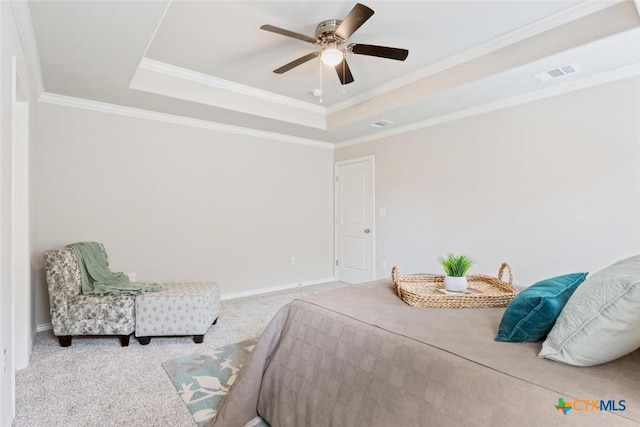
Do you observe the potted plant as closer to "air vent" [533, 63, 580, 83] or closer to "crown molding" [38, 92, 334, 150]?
"air vent" [533, 63, 580, 83]

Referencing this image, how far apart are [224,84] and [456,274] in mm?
3133

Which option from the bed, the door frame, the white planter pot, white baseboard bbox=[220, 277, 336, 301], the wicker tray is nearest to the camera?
the bed

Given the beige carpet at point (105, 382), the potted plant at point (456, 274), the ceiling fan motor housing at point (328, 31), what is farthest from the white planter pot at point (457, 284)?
the ceiling fan motor housing at point (328, 31)

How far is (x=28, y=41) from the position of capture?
7.17 feet

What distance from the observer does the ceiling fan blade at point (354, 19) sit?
1923 millimetres

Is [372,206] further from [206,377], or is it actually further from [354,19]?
[206,377]

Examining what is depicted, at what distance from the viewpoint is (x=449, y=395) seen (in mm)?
1028

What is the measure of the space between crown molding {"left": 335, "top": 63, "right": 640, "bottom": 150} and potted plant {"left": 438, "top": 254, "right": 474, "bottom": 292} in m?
2.31

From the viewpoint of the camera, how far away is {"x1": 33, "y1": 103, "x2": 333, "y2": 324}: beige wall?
336 centimetres

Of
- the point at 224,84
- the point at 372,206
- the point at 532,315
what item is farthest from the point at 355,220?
the point at 532,315

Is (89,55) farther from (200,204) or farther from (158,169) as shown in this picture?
(200,204)

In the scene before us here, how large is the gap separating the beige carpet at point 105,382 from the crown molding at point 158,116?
2.35m

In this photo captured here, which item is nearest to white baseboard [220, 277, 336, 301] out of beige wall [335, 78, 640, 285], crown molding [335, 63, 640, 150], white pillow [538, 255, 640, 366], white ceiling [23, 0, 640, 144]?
beige wall [335, 78, 640, 285]

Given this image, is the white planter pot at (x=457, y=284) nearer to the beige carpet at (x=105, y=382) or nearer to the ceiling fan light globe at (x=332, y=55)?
the beige carpet at (x=105, y=382)
